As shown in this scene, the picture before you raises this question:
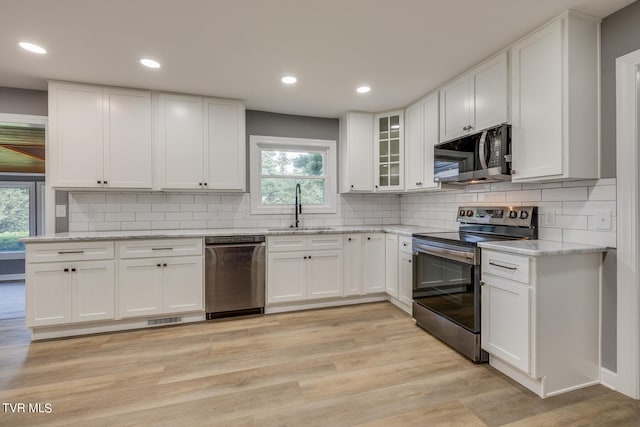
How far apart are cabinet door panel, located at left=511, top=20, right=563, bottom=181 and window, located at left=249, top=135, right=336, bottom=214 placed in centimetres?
230

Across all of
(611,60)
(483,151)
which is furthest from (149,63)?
(611,60)

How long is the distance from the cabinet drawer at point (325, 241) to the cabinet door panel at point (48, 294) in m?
2.33

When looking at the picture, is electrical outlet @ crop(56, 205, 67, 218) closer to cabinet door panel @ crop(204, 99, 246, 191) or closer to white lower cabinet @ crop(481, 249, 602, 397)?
cabinet door panel @ crop(204, 99, 246, 191)

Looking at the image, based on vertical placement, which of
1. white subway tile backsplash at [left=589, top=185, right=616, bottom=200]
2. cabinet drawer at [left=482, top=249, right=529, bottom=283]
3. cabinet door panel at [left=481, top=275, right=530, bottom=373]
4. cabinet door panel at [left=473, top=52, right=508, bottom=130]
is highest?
cabinet door panel at [left=473, top=52, right=508, bottom=130]

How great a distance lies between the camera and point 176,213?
Result: 345 centimetres

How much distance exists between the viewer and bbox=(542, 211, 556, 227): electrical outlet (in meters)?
2.25

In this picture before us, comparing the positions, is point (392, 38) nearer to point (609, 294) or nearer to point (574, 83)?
point (574, 83)

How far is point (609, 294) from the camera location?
1.92m

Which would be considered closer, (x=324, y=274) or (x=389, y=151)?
(x=324, y=274)

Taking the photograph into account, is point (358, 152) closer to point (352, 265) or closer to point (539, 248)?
point (352, 265)

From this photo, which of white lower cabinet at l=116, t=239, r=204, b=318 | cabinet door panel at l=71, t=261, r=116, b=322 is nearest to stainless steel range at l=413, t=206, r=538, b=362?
white lower cabinet at l=116, t=239, r=204, b=318

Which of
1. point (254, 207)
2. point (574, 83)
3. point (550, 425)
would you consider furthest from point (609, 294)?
point (254, 207)

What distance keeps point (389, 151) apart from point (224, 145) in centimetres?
209

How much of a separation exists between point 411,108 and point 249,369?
3.30 m
